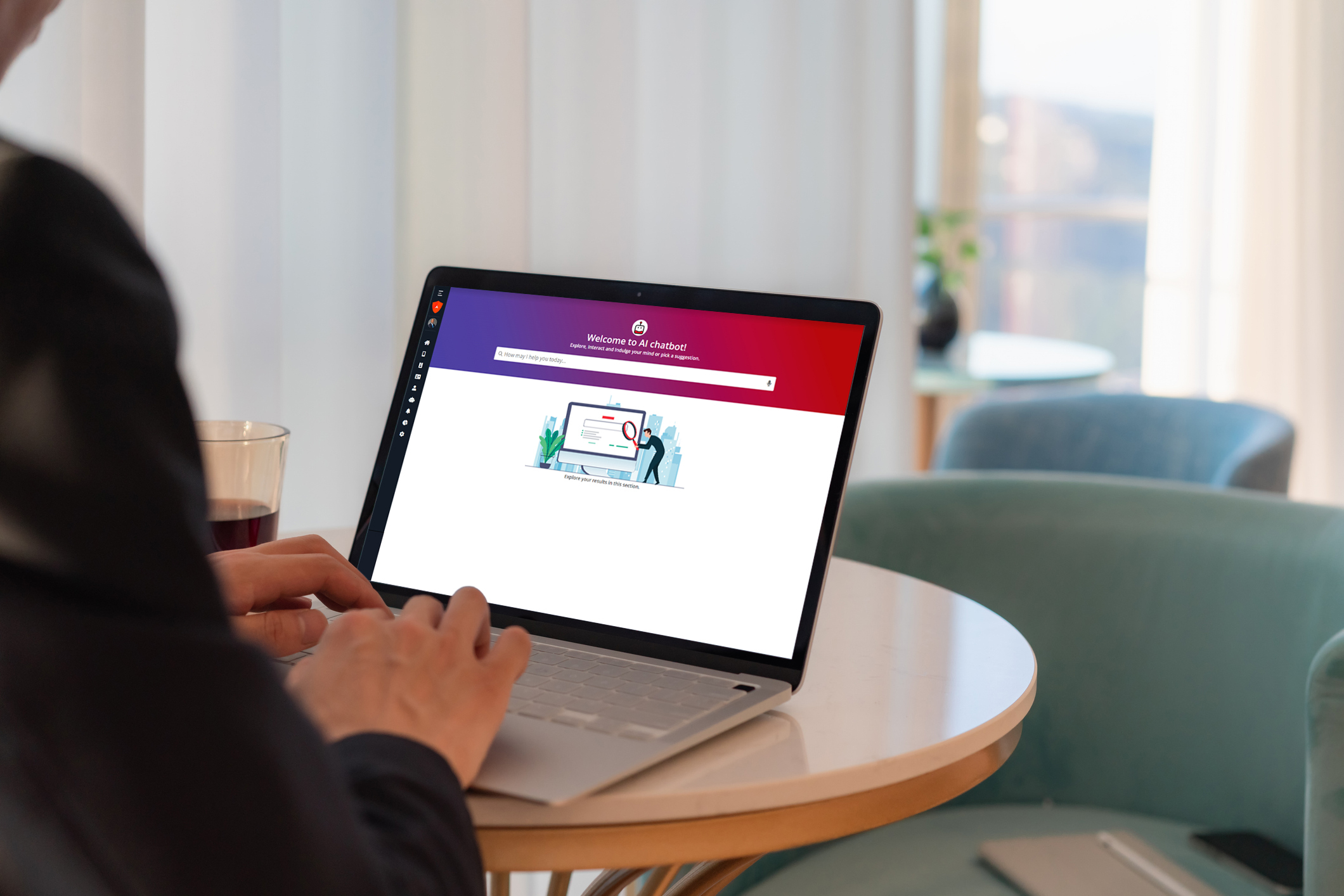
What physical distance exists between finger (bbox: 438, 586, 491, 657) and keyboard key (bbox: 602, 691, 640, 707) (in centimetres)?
8

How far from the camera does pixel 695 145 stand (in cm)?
201

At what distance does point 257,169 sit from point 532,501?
0.99 meters

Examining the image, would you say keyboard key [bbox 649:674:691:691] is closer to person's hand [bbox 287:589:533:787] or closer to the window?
person's hand [bbox 287:589:533:787]

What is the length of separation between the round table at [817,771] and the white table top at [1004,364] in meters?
1.60

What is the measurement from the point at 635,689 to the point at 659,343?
26 centimetres

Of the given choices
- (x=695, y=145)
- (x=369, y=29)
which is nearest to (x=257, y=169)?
(x=369, y=29)

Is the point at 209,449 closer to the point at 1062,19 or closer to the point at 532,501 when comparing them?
the point at 532,501

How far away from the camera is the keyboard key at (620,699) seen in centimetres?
69

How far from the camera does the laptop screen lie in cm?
79

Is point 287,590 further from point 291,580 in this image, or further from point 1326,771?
point 1326,771

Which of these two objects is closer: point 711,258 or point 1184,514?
point 1184,514

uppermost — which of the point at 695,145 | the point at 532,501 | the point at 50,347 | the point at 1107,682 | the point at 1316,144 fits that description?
the point at 1316,144

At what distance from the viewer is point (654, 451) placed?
84 centimetres

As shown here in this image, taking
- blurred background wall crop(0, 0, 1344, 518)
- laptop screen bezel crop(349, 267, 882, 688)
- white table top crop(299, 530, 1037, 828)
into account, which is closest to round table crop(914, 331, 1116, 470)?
blurred background wall crop(0, 0, 1344, 518)
